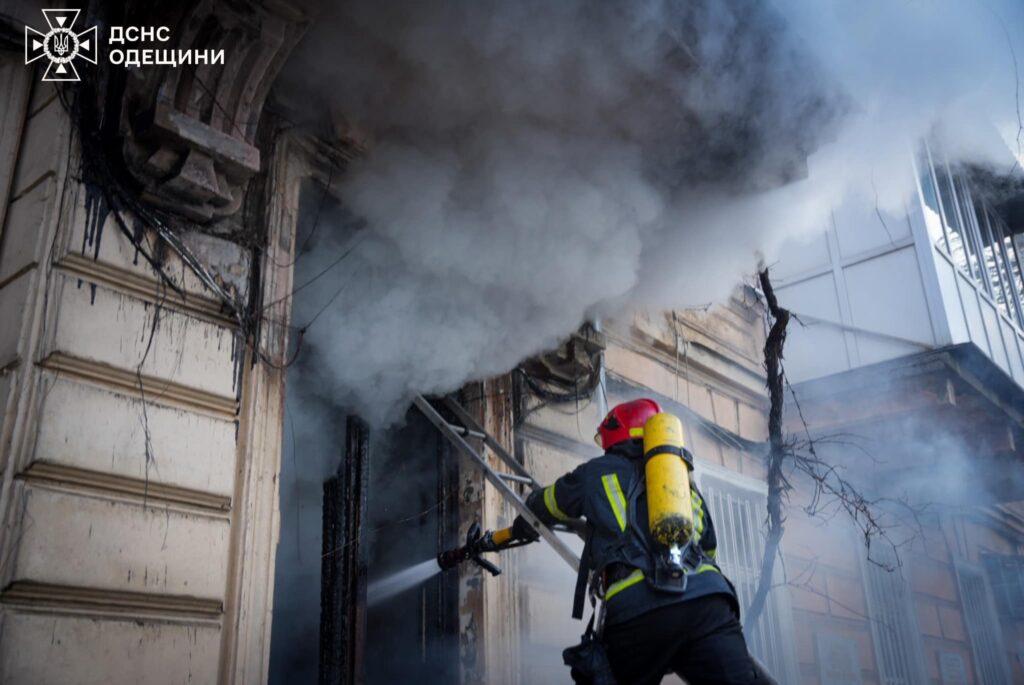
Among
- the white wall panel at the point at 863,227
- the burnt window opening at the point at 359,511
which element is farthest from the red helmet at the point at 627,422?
the white wall panel at the point at 863,227

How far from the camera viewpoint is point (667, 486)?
3102mm

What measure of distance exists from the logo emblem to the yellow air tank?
263 centimetres

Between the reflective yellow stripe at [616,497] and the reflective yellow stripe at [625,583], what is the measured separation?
186 mm

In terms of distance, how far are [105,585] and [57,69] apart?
1.96m

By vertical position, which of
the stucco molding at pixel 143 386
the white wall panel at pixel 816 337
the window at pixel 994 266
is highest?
the window at pixel 994 266

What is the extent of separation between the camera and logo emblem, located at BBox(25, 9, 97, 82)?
318 cm

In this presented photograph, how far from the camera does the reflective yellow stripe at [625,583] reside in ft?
10.3

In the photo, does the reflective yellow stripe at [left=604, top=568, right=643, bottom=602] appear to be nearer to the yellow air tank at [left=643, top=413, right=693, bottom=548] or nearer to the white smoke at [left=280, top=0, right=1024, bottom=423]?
the yellow air tank at [left=643, top=413, right=693, bottom=548]

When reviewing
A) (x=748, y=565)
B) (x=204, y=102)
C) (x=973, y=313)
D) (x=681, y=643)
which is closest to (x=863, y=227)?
(x=973, y=313)

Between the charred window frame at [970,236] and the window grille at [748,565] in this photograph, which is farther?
the charred window frame at [970,236]

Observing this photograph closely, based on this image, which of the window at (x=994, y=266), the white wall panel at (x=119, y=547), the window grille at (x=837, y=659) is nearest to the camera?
the white wall panel at (x=119, y=547)

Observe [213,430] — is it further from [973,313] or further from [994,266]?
[994,266]

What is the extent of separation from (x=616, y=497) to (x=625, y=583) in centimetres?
34

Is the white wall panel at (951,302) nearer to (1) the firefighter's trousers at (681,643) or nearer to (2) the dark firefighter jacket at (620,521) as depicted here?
(2) the dark firefighter jacket at (620,521)
